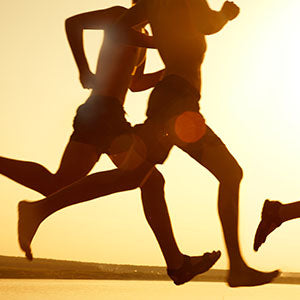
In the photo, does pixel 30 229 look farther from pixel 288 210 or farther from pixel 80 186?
pixel 288 210

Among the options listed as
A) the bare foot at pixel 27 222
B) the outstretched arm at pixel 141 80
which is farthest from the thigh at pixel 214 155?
the bare foot at pixel 27 222

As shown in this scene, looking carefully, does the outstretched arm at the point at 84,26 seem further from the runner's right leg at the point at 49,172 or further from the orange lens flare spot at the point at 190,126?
the orange lens flare spot at the point at 190,126

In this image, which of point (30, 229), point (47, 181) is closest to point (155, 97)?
point (47, 181)

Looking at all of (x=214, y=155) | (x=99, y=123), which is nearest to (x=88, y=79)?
(x=99, y=123)

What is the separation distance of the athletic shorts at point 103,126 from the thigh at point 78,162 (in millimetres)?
41

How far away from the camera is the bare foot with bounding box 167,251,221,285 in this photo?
5109 mm

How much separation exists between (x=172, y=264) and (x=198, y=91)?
1.35 meters

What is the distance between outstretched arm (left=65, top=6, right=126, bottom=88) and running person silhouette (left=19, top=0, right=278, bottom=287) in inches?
10.4

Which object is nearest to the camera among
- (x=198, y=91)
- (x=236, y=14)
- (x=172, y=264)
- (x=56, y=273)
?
(x=236, y=14)

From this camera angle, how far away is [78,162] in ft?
15.6

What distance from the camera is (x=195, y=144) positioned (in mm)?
4750

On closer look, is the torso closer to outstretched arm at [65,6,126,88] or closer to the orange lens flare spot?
outstretched arm at [65,6,126,88]

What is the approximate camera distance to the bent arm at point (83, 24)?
4.85 meters

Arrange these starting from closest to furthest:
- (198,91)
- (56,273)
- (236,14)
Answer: (236,14) < (198,91) < (56,273)
